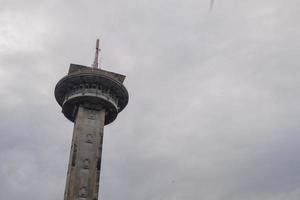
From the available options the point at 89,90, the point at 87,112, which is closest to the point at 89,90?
the point at 89,90

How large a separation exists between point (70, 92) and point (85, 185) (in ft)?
54.9

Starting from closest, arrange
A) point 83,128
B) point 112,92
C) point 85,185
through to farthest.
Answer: point 85,185
point 83,128
point 112,92

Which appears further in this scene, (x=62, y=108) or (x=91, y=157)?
(x=62, y=108)

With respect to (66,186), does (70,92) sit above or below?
above

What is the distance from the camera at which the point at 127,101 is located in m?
67.6

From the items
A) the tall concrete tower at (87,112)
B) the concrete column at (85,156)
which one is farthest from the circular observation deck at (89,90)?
the concrete column at (85,156)

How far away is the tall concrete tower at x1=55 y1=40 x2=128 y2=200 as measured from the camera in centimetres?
5544

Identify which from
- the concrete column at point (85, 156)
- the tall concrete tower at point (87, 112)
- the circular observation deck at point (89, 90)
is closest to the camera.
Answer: the concrete column at point (85, 156)

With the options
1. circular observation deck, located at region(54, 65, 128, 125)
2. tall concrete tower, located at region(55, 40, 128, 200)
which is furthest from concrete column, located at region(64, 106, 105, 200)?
circular observation deck, located at region(54, 65, 128, 125)

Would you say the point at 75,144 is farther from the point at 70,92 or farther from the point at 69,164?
the point at 70,92

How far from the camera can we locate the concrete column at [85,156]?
5466cm

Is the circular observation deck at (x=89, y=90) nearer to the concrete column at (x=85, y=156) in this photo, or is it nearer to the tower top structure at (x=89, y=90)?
the tower top structure at (x=89, y=90)

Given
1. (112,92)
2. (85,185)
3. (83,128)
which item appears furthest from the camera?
(112,92)

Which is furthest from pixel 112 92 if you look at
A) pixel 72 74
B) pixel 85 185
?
pixel 85 185
